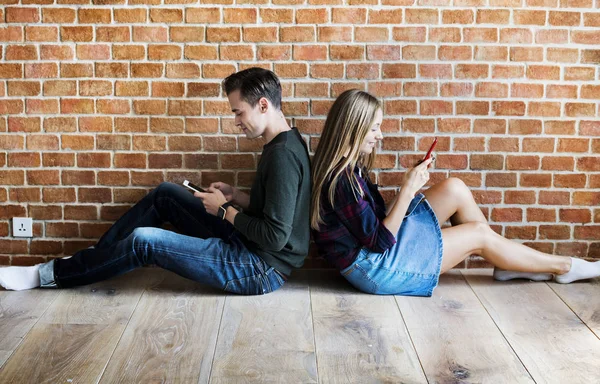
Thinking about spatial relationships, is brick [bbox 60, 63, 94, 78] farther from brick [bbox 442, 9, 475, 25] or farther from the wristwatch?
brick [bbox 442, 9, 475, 25]

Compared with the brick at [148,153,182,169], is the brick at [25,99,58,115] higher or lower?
higher

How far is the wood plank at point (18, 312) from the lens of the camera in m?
2.44

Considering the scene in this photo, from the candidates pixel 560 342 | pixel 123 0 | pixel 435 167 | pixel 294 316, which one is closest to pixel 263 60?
pixel 123 0

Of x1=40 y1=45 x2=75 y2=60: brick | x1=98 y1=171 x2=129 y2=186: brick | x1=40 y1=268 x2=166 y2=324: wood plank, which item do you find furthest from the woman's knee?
x1=40 y1=45 x2=75 y2=60: brick

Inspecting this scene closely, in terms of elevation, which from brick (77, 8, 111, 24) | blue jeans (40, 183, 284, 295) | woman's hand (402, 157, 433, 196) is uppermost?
brick (77, 8, 111, 24)

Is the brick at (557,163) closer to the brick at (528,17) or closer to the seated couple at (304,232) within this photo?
the seated couple at (304,232)

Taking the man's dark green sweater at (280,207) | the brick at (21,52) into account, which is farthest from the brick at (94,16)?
the man's dark green sweater at (280,207)

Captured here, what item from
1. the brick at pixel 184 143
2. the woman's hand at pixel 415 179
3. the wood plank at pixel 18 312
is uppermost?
the brick at pixel 184 143

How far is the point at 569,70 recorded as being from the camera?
3203 mm

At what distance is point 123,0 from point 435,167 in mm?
1608

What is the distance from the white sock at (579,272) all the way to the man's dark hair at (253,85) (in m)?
1.50

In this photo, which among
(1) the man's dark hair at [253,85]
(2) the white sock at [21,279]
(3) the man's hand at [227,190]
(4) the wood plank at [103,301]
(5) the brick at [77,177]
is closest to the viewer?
(4) the wood plank at [103,301]

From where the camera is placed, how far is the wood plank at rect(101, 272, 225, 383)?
2215 millimetres

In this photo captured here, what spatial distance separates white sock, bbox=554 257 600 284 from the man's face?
1.48 m
